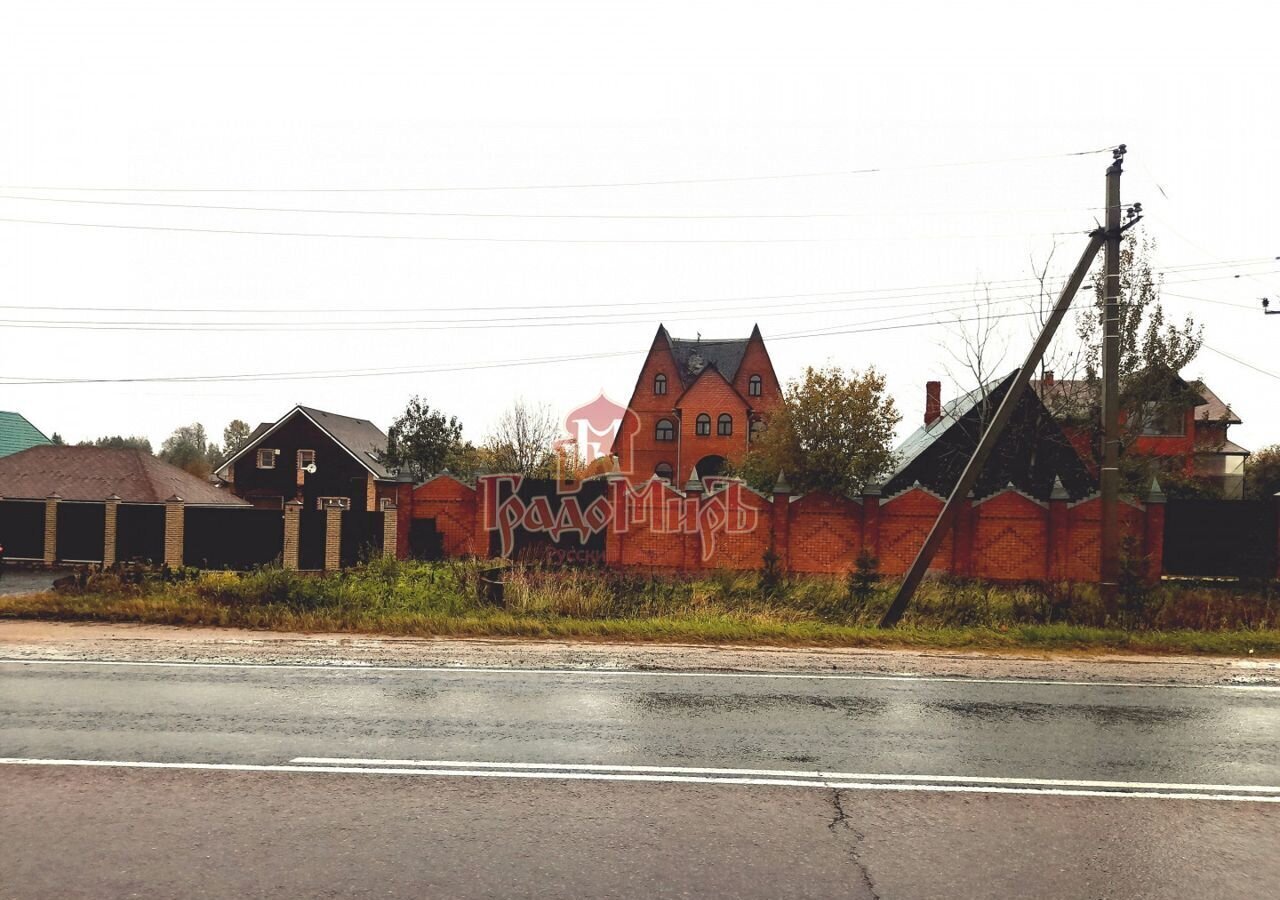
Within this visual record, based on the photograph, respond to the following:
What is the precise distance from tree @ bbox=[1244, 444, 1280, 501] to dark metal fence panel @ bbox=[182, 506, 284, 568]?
175 feet

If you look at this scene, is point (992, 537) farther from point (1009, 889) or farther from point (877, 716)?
point (1009, 889)

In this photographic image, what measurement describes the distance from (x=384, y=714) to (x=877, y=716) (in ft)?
15.4

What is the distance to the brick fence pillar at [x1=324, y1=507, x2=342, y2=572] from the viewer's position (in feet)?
75.0

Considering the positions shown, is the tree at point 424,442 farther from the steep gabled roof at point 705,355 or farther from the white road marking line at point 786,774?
the white road marking line at point 786,774

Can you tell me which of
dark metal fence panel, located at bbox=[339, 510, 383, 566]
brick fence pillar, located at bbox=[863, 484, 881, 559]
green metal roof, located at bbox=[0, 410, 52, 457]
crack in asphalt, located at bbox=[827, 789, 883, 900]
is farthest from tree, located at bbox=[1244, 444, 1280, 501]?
green metal roof, located at bbox=[0, 410, 52, 457]

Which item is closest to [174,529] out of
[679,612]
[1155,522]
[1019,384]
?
[679,612]

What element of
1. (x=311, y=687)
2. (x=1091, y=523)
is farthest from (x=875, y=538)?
(x=311, y=687)

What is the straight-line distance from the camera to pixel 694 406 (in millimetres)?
49875

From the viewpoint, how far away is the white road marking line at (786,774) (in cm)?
579

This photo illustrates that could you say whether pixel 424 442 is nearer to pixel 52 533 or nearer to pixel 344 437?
pixel 344 437

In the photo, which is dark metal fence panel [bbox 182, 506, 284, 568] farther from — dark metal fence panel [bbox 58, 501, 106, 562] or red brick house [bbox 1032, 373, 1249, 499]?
red brick house [bbox 1032, 373, 1249, 499]

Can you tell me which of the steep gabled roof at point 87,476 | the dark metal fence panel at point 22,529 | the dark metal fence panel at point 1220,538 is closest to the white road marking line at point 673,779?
the dark metal fence panel at point 1220,538

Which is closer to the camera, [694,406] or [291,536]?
[291,536]

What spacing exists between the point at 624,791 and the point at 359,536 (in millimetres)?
20057
